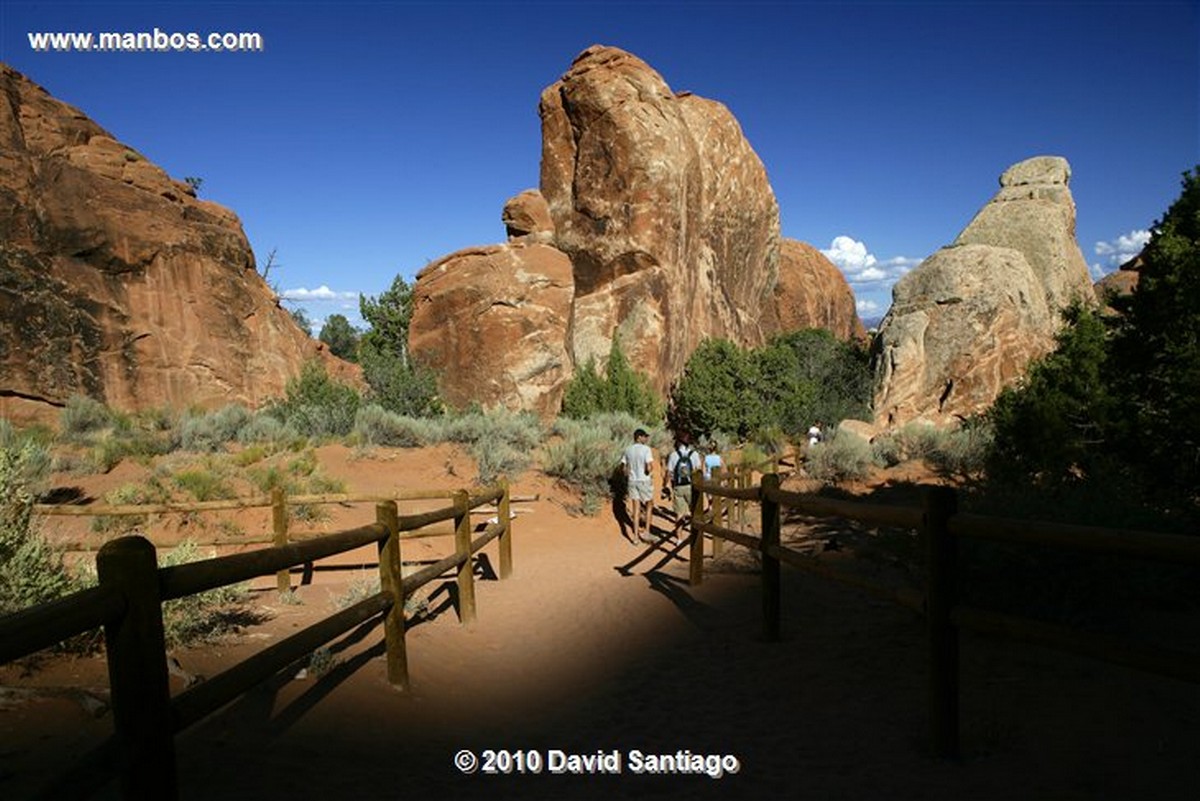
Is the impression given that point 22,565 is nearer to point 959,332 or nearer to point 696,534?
point 696,534

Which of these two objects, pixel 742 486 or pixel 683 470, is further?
pixel 683 470

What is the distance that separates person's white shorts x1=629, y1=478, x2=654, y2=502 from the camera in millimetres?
12352

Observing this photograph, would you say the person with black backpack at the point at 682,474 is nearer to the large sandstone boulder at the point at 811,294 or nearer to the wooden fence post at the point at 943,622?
the wooden fence post at the point at 943,622

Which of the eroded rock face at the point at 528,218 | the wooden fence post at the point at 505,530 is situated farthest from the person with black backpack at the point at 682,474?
the eroded rock face at the point at 528,218

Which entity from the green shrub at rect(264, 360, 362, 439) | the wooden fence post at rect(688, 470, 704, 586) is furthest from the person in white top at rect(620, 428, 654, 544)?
the green shrub at rect(264, 360, 362, 439)

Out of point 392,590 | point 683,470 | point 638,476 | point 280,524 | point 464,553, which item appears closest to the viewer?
point 392,590

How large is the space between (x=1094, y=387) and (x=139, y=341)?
26405 mm

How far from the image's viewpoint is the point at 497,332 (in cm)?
3028

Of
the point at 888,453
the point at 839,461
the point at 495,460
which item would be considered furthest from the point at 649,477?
the point at 888,453

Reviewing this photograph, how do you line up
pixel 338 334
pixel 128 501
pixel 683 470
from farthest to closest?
pixel 338 334
pixel 128 501
pixel 683 470

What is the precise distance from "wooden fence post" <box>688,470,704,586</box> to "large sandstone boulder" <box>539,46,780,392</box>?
24.1 m

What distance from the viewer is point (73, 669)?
15.3ft

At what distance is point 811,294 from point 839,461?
46.6m

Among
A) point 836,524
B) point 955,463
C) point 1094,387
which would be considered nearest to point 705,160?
point 955,463
